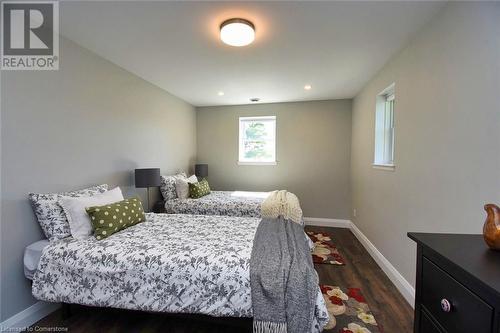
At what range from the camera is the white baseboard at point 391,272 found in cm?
203

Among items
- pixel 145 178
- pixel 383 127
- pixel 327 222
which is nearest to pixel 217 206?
pixel 145 178

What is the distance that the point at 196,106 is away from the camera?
4.95 meters

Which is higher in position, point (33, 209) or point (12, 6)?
point (12, 6)

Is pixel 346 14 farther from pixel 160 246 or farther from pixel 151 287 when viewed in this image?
pixel 151 287

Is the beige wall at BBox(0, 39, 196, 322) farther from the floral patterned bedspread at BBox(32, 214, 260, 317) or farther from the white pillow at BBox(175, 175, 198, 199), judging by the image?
the white pillow at BBox(175, 175, 198, 199)

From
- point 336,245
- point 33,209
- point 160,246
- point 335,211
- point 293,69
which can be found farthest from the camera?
point 335,211

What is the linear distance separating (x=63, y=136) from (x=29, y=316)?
5.06 feet

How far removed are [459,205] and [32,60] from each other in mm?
3521

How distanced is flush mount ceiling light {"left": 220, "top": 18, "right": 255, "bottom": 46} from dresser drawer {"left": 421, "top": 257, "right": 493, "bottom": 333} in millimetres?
1967

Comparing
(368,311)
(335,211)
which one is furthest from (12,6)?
(335,211)

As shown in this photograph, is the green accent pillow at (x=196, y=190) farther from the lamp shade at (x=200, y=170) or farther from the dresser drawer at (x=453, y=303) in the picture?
the dresser drawer at (x=453, y=303)

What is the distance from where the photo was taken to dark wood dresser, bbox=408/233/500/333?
2.24 ft

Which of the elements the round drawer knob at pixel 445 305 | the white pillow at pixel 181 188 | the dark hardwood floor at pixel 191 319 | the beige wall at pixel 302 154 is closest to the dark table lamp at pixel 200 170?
the beige wall at pixel 302 154

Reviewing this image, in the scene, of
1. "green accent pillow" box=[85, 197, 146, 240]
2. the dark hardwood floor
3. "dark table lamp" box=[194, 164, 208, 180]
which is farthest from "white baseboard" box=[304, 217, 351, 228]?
"green accent pillow" box=[85, 197, 146, 240]
